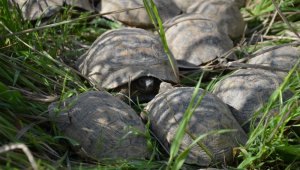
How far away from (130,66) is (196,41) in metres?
0.79

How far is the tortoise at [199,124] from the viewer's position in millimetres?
2785

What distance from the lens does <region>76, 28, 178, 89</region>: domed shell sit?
3.56 metres

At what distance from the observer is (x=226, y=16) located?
463 cm

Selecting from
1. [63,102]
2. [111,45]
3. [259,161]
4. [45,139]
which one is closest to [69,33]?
[111,45]

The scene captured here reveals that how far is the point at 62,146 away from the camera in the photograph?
275 cm

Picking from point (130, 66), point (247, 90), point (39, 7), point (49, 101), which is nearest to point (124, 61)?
point (130, 66)

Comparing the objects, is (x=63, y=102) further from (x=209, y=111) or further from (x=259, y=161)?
(x=259, y=161)

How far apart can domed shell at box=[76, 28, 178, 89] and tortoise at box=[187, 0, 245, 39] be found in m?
1.03

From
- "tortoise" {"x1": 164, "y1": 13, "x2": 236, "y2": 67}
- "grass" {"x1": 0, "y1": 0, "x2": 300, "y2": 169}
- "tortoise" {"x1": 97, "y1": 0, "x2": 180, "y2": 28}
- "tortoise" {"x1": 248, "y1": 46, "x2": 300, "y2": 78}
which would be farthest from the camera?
"tortoise" {"x1": 97, "y1": 0, "x2": 180, "y2": 28}

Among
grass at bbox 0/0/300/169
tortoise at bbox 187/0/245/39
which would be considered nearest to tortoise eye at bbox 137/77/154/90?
grass at bbox 0/0/300/169

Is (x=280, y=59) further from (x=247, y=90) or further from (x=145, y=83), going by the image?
(x=145, y=83)

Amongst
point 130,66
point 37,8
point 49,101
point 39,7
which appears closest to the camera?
point 49,101

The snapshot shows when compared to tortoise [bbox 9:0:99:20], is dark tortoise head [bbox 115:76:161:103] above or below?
below

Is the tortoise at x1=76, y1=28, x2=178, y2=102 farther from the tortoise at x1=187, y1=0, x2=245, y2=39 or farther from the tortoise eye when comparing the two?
the tortoise at x1=187, y1=0, x2=245, y2=39
